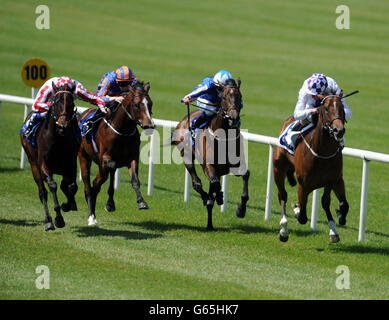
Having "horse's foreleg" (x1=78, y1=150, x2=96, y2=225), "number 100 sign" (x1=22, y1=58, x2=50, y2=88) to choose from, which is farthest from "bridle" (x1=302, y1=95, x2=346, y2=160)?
"number 100 sign" (x1=22, y1=58, x2=50, y2=88)

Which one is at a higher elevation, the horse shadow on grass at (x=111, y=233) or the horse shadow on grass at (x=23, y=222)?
the horse shadow on grass at (x=23, y=222)

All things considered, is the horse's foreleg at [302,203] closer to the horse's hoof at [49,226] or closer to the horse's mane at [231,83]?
the horse's mane at [231,83]

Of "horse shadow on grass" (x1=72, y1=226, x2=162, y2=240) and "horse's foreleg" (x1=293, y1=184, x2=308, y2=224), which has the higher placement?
"horse's foreleg" (x1=293, y1=184, x2=308, y2=224)

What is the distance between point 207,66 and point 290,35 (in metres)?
6.56

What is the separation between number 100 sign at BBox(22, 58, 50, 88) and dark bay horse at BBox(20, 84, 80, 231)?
387 cm

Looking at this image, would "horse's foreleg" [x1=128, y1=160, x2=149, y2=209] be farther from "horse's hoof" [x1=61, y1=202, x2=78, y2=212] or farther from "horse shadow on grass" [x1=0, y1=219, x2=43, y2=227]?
"horse shadow on grass" [x1=0, y1=219, x2=43, y2=227]

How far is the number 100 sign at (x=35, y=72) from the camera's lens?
1448 centimetres

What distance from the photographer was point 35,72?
14.5 m

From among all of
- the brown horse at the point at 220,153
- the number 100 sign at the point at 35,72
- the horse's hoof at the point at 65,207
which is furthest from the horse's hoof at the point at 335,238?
the number 100 sign at the point at 35,72

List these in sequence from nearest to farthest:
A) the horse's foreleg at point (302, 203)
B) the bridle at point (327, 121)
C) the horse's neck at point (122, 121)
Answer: the bridle at point (327, 121)
the horse's foreleg at point (302, 203)
the horse's neck at point (122, 121)

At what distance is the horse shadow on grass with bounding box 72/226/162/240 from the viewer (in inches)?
405

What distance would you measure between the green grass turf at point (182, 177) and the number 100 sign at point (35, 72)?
1503 mm

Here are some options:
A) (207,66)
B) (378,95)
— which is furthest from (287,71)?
(378,95)
